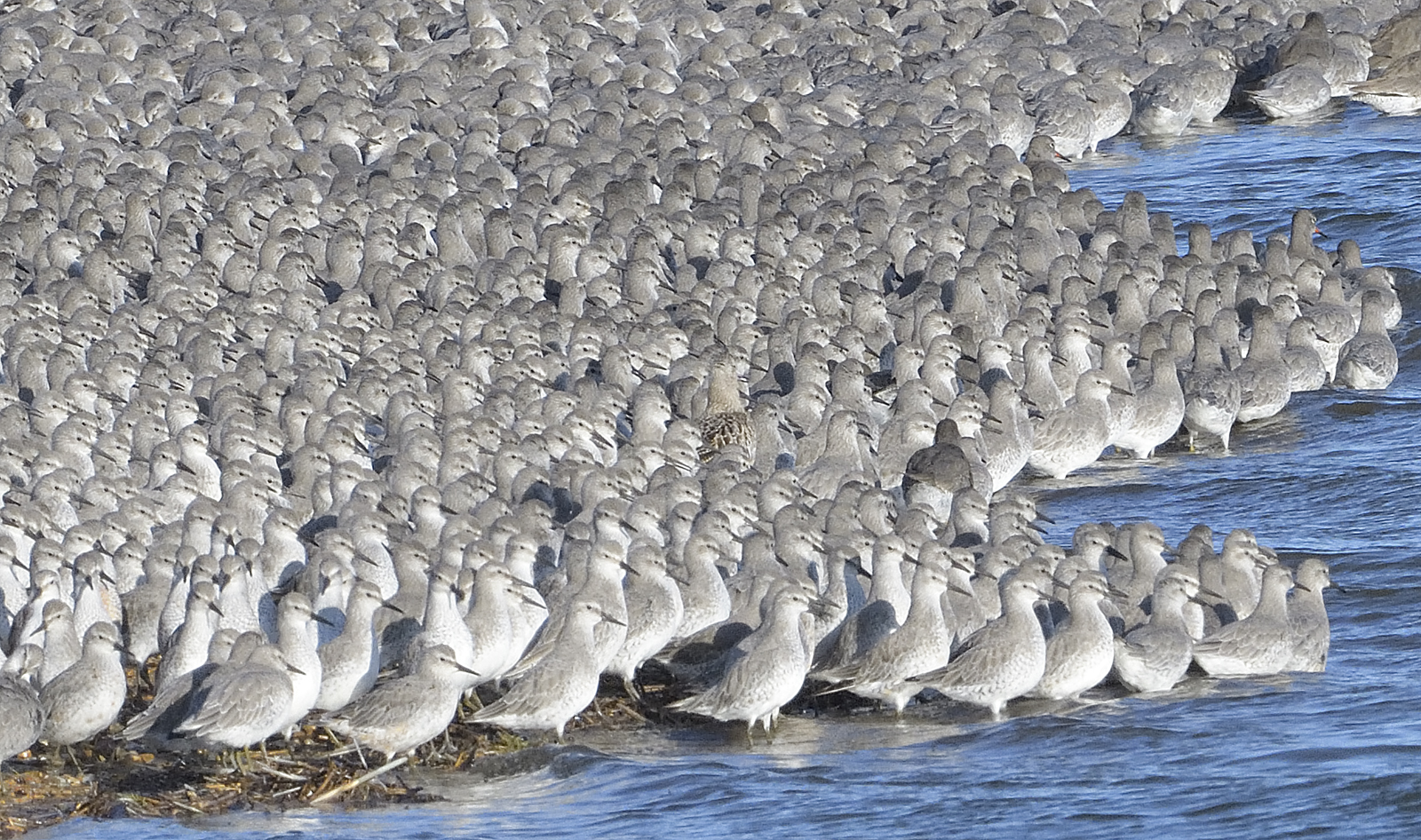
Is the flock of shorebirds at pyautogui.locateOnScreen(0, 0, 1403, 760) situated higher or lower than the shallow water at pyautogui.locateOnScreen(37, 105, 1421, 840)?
higher

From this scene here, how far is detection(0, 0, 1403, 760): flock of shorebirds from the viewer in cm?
1191

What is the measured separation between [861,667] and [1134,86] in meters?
17.0

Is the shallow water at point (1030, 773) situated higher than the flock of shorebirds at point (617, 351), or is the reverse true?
the flock of shorebirds at point (617, 351)

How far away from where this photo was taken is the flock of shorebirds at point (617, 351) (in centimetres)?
1191

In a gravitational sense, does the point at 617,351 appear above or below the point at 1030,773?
above

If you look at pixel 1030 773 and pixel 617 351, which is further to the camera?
pixel 617 351

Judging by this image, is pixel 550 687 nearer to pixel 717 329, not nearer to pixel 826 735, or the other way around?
pixel 826 735

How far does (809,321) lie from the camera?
57.7 feet

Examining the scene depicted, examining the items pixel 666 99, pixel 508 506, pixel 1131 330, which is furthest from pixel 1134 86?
A: pixel 508 506

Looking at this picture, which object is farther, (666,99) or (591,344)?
(666,99)

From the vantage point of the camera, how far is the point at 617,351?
56.1ft

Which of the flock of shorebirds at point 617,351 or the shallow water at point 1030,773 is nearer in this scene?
the shallow water at point 1030,773

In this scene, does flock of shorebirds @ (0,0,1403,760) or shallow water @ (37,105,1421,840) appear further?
flock of shorebirds @ (0,0,1403,760)

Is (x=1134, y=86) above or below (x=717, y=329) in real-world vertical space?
above
